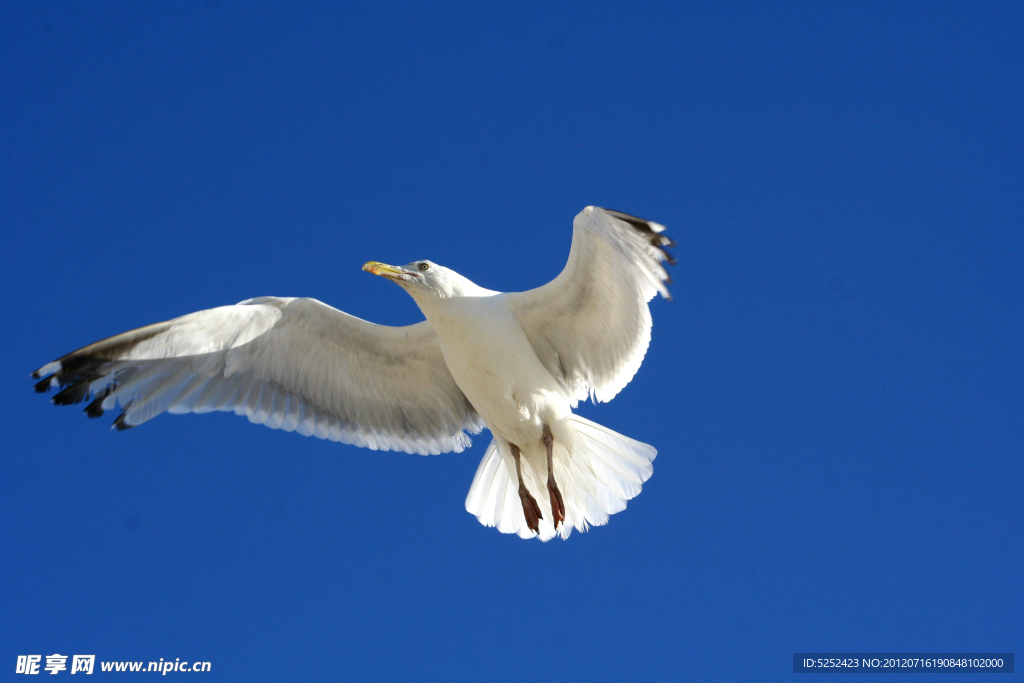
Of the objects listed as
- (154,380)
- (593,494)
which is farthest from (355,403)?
(593,494)

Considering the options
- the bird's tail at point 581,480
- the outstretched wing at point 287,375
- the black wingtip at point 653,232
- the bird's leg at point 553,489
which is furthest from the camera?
the bird's tail at point 581,480

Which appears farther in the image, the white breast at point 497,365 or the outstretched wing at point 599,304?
the white breast at point 497,365

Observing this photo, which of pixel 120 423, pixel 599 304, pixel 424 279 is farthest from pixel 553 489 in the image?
pixel 120 423

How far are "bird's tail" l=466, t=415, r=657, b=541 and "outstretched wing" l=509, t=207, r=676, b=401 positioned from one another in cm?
36

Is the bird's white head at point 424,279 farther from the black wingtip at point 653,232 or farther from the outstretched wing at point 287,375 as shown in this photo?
the black wingtip at point 653,232

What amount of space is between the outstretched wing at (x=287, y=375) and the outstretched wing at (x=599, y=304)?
34.7 inches

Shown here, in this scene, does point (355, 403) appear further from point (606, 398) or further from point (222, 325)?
point (606, 398)

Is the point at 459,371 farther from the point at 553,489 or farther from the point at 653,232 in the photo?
the point at 653,232

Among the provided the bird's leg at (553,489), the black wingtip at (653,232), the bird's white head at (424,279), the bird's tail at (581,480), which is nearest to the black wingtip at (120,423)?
the bird's white head at (424,279)

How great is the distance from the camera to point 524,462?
7.09 metres

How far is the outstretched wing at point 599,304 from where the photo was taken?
6023 mm

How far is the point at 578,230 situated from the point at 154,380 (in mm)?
3084

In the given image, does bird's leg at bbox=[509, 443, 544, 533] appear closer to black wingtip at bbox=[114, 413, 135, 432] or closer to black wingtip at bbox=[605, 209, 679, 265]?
black wingtip at bbox=[605, 209, 679, 265]

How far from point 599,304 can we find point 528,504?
150 cm
